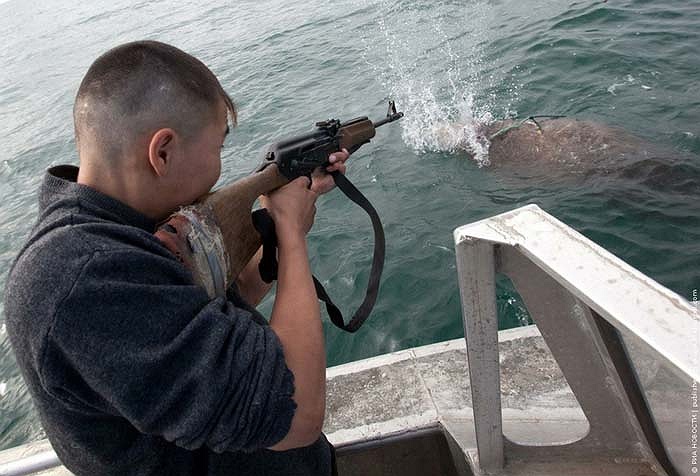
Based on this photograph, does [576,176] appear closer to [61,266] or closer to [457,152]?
[457,152]

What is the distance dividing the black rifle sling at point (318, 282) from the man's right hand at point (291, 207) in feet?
0.11

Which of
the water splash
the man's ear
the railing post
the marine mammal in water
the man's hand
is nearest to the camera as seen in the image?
the man's ear

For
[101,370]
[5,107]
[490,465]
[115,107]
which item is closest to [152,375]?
[101,370]

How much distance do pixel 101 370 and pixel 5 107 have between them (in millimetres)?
19464

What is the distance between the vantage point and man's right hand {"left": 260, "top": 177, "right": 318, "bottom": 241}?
1.49m

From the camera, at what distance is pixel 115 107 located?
1209 millimetres

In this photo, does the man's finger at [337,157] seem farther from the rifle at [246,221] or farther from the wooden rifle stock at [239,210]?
the wooden rifle stock at [239,210]

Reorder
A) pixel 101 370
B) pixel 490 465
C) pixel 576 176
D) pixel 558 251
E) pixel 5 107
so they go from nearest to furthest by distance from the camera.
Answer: pixel 101 370 < pixel 558 251 < pixel 490 465 < pixel 576 176 < pixel 5 107

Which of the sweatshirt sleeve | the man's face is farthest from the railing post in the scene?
the man's face

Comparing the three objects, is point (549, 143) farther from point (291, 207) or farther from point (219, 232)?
point (219, 232)

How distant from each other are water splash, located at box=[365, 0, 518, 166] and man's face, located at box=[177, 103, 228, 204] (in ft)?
16.3

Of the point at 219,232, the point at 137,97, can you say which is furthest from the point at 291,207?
the point at 137,97

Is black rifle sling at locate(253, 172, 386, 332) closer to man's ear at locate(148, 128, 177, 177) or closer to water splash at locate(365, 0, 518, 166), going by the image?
man's ear at locate(148, 128, 177, 177)

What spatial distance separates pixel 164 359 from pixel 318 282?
88 cm
